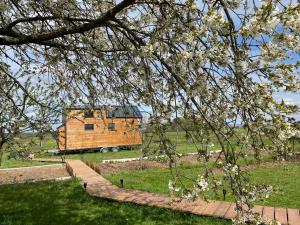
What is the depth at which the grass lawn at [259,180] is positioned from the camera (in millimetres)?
11913

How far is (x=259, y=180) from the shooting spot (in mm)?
15898

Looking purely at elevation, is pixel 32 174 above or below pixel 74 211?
above

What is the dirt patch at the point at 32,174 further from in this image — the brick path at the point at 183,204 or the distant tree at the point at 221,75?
the distant tree at the point at 221,75

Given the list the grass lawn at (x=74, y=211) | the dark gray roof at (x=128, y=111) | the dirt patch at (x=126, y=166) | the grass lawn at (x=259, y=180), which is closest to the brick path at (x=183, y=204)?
the grass lawn at (x=74, y=211)

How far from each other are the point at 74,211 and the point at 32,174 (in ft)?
27.7

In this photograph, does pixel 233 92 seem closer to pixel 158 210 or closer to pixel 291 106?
pixel 291 106

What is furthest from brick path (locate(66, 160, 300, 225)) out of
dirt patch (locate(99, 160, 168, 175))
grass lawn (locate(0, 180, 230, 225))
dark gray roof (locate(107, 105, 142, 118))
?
dirt patch (locate(99, 160, 168, 175))

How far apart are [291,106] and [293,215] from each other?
226 inches

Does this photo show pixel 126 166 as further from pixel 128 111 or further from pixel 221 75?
pixel 221 75

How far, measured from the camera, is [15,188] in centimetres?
1439

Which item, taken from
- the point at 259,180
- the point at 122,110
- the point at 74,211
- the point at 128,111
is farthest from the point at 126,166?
the point at 128,111

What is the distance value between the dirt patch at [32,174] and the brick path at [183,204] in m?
2.99

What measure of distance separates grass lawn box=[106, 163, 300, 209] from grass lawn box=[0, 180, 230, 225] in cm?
199

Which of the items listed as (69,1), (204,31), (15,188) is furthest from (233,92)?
(15,188)
